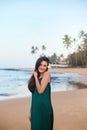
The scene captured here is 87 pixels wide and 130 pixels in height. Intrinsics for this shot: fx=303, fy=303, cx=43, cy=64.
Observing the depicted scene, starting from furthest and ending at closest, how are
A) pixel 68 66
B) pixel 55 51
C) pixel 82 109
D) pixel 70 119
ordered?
pixel 68 66
pixel 55 51
pixel 82 109
pixel 70 119

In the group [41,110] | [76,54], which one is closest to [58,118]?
[41,110]

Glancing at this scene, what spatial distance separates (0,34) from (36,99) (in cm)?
691

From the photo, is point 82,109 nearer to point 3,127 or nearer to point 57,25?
point 3,127

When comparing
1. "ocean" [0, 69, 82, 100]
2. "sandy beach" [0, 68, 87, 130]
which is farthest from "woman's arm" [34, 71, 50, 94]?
"ocean" [0, 69, 82, 100]

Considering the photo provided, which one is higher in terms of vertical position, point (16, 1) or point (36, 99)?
point (16, 1)

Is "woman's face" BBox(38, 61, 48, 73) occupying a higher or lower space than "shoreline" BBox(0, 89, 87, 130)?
higher

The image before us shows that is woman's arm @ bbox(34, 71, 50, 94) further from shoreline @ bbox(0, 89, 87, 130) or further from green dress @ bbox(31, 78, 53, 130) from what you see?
shoreline @ bbox(0, 89, 87, 130)

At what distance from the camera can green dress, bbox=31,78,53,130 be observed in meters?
1.89

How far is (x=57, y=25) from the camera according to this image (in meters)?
8.59

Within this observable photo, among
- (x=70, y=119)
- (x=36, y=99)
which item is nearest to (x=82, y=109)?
(x=70, y=119)

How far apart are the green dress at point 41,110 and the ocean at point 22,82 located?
6520mm

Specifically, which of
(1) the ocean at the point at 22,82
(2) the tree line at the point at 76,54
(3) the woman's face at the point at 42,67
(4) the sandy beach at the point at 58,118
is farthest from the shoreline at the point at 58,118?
(2) the tree line at the point at 76,54

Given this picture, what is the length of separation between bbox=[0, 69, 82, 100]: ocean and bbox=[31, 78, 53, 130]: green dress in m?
6.52

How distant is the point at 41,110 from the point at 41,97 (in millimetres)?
86
